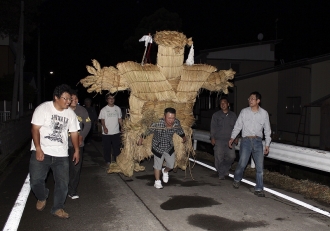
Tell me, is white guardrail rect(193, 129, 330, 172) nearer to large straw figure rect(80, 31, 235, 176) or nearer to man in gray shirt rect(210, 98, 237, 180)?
man in gray shirt rect(210, 98, 237, 180)

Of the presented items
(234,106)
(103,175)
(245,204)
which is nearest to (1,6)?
(234,106)

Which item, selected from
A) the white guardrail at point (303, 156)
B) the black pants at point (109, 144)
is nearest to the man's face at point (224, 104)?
the white guardrail at point (303, 156)

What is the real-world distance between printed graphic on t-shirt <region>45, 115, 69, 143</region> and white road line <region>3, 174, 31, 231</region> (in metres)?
1.26

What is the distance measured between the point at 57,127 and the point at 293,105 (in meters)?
17.2

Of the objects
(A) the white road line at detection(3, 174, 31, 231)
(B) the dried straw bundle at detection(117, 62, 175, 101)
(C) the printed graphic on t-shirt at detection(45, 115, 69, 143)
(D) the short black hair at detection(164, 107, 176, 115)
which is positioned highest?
(B) the dried straw bundle at detection(117, 62, 175, 101)

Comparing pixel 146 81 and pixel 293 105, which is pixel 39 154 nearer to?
pixel 146 81

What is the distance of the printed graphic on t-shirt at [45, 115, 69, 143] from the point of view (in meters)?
5.21

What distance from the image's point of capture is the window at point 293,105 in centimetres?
1967

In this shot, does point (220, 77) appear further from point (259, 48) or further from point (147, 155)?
point (259, 48)

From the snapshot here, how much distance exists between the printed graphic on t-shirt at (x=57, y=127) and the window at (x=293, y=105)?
16.5m

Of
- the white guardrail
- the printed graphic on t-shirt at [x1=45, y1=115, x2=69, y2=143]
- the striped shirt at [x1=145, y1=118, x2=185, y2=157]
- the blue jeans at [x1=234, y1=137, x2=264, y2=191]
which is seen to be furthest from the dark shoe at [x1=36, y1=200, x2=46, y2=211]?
the white guardrail

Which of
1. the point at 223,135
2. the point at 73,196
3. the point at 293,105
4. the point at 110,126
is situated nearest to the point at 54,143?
the point at 73,196

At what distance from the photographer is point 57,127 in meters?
5.24

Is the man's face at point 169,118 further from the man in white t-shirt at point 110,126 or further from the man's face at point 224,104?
the man in white t-shirt at point 110,126
